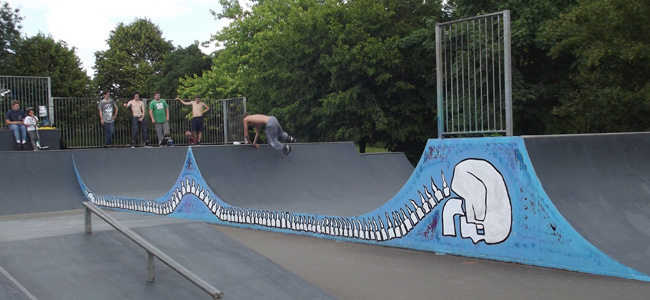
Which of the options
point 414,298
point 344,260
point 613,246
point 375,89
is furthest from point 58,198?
point 375,89

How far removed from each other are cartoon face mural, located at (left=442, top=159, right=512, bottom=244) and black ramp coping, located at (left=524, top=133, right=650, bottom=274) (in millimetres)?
521

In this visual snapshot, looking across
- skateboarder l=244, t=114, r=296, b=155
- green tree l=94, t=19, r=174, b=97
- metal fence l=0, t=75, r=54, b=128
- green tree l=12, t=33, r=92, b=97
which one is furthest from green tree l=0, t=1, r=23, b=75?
skateboarder l=244, t=114, r=296, b=155

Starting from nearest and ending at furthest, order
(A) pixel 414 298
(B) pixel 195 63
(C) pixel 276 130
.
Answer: (A) pixel 414 298, (C) pixel 276 130, (B) pixel 195 63

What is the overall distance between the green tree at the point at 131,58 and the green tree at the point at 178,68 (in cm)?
184

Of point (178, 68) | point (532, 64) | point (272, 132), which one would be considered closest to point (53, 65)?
point (178, 68)

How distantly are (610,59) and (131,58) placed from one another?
56.4m

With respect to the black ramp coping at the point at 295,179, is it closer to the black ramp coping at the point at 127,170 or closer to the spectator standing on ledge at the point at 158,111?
the black ramp coping at the point at 127,170

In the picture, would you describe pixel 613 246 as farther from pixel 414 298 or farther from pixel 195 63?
pixel 195 63

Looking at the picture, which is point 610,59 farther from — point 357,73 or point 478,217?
point 478,217

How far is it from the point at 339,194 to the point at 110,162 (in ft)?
21.3

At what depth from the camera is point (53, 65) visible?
45.6m

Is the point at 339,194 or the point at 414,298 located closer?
the point at 414,298

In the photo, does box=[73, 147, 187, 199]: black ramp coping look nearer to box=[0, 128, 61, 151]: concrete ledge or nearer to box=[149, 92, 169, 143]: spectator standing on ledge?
box=[149, 92, 169, 143]: spectator standing on ledge

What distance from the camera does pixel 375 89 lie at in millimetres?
30500
